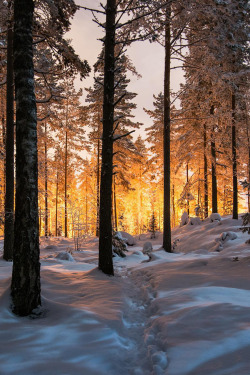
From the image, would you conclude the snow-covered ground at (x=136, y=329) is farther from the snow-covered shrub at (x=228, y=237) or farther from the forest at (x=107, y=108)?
the snow-covered shrub at (x=228, y=237)

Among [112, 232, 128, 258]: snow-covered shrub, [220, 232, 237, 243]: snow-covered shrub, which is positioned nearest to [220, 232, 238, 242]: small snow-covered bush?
[220, 232, 237, 243]: snow-covered shrub

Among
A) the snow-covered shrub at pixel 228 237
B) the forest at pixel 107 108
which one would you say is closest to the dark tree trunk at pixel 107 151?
the forest at pixel 107 108

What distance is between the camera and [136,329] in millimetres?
3605

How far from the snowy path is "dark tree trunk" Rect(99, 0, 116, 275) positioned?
49.3 inches

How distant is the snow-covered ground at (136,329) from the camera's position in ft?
7.89

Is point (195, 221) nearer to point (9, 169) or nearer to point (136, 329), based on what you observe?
point (9, 169)

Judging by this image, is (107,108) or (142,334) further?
(107,108)

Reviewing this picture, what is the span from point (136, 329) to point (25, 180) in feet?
9.67

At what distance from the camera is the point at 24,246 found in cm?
369

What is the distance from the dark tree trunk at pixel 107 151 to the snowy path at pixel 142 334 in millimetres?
1252

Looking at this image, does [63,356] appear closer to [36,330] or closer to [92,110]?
[36,330]

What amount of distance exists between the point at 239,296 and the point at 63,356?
2.96 meters

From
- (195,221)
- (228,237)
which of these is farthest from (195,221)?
(228,237)

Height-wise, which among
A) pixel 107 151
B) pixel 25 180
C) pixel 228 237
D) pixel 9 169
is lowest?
pixel 228 237
